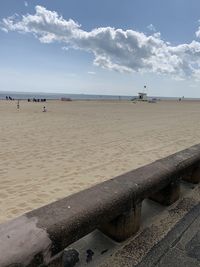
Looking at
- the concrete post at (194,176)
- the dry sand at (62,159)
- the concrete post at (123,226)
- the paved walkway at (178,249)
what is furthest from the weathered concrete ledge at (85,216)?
the dry sand at (62,159)

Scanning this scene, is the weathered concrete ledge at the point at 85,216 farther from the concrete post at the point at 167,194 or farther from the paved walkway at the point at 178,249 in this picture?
the paved walkway at the point at 178,249

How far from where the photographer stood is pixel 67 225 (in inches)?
70.4

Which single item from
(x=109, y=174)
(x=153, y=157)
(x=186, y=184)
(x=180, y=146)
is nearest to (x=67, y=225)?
(x=186, y=184)

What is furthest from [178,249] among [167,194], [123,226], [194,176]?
[194,176]

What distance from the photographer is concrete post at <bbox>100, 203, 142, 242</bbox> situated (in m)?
2.58

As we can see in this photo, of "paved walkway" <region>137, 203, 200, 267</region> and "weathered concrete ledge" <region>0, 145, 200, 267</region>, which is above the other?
"weathered concrete ledge" <region>0, 145, 200, 267</region>

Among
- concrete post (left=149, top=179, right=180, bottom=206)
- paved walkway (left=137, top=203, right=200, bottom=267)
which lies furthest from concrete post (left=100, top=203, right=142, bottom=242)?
concrete post (left=149, top=179, right=180, bottom=206)

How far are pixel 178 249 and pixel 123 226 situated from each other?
53cm

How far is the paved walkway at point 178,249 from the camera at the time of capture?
224cm

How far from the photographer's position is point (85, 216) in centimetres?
195

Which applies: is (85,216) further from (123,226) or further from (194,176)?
(194,176)

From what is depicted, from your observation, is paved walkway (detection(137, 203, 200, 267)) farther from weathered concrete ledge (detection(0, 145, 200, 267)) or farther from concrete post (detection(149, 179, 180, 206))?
concrete post (detection(149, 179, 180, 206))

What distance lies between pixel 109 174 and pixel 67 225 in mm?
4908

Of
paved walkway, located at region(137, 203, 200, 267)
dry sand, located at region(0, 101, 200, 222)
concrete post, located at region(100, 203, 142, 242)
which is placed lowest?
dry sand, located at region(0, 101, 200, 222)
